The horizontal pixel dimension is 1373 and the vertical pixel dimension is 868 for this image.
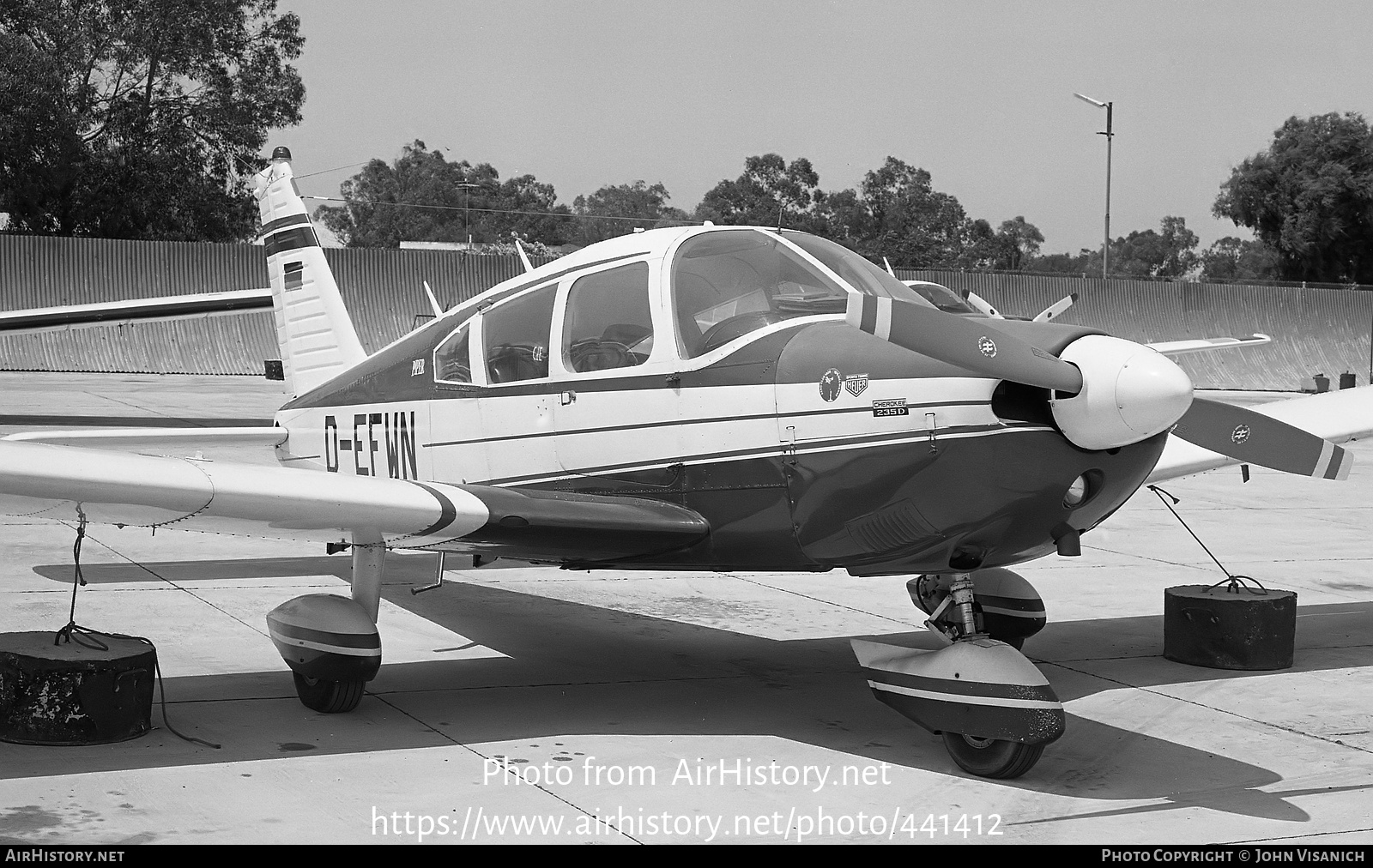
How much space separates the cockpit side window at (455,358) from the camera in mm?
7074

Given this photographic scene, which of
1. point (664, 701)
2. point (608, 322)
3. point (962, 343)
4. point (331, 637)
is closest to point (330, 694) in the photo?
point (331, 637)

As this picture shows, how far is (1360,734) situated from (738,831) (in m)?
3.27

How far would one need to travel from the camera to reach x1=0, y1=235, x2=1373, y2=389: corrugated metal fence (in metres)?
32.4

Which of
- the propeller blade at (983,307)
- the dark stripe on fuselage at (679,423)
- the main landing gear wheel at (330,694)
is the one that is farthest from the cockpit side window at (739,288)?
the main landing gear wheel at (330,694)

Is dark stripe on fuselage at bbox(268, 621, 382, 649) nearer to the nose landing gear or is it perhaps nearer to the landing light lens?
the nose landing gear

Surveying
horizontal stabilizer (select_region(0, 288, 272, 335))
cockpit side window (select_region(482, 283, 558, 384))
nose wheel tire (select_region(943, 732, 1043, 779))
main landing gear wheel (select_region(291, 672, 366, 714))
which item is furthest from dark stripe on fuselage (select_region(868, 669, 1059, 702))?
horizontal stabilizer (select_region(0, 288, 272, 335))

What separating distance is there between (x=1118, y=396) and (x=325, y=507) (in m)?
3.09

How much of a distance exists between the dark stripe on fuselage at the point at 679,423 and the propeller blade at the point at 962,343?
0.30 metres

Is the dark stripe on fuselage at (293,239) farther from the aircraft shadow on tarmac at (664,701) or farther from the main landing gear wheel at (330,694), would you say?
the main landing gear wheel at (330,694)

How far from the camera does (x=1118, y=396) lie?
485cm

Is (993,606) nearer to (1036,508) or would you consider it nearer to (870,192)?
(1036,508)

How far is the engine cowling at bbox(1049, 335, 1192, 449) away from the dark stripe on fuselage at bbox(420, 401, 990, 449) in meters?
0.35

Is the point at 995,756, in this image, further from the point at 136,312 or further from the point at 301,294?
the point at 136,312

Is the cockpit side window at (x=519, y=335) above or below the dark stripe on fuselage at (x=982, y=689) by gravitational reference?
above
